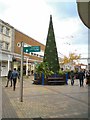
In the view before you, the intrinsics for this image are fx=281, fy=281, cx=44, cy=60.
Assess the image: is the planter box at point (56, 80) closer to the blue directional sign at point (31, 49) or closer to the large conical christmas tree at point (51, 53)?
the large conical christmas tree at point (51, 53)

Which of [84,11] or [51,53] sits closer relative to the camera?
[84,11]

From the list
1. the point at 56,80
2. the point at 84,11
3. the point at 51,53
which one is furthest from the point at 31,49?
the point at 51,53

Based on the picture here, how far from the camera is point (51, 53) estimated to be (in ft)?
100

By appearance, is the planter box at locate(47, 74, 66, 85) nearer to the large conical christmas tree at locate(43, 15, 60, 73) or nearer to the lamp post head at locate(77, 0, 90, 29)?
the large conical christmas tree at locate(43, 15, 60, 73)

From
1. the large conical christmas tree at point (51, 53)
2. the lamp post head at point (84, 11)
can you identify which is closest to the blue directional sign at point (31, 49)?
the lamp post head at point (84, 11)

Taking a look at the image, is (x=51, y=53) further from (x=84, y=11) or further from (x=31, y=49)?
(x=84, y=11)

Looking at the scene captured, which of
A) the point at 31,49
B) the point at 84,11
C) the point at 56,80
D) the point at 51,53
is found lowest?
the point at 56,80


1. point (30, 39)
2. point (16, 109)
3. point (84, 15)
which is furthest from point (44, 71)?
point (30, 39)

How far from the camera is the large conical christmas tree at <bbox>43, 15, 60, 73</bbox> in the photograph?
30219 mm

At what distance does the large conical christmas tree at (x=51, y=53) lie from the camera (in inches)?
1190

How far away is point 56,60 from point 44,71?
1978mm

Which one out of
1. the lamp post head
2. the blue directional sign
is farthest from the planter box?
the lamp post head

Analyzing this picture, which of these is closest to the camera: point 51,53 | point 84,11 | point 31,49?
point 84,11

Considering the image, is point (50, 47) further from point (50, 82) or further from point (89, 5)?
point (89, 5)
